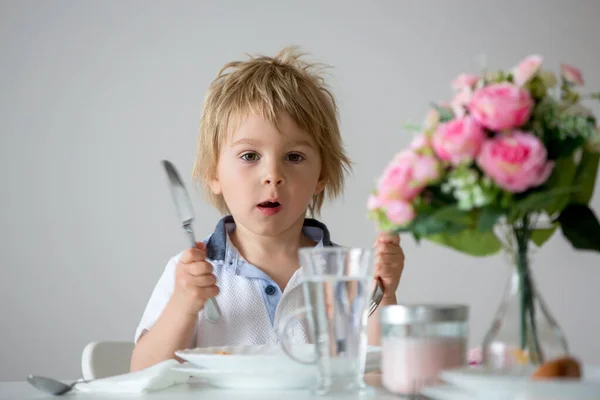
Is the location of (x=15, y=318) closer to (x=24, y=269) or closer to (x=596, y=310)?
(x=24, y=269)

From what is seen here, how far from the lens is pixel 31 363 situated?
8.96 ft

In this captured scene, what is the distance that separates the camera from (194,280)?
1.25 metres

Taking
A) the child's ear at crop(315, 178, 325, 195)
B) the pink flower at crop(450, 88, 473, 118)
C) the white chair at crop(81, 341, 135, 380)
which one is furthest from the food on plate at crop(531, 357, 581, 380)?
the child's ear at crop(315, 178, 325, 195)

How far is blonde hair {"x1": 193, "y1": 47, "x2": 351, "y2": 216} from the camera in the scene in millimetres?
1617

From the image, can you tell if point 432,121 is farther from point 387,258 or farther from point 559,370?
point 387,258

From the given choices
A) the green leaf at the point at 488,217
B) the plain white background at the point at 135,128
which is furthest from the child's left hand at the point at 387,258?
the plain white background at the point at 135,128

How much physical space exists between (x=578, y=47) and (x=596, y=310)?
117 cm

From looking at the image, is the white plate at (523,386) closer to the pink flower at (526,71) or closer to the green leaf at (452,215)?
the green leaf at (452,215)

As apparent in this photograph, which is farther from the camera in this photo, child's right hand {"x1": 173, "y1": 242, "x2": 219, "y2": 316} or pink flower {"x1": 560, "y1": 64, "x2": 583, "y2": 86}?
child's right hand {"x1": 173, "y1": 242, "x2": 219, "y2": 316}

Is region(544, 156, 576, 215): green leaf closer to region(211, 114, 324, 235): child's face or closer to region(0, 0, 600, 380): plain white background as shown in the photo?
region(211, 114, 324, 235): child's face

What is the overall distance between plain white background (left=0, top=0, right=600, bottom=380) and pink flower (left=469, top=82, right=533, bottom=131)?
7.50 feet

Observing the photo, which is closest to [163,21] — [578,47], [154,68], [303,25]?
[154,68]

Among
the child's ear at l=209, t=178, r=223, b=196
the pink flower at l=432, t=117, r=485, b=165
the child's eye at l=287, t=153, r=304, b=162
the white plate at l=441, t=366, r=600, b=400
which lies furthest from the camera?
the child's ear at l=209, t=178, r=223, b=196

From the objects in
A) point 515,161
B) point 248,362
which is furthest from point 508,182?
point 248,362
